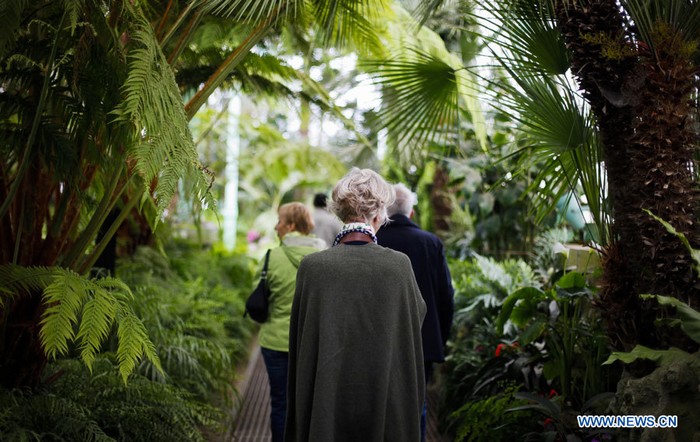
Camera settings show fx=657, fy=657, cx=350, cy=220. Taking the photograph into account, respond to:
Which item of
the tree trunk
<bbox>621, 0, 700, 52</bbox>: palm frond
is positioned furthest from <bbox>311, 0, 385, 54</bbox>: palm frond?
the tree trunk

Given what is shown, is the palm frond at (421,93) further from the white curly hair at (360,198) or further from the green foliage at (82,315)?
the green foliage at (82,315)

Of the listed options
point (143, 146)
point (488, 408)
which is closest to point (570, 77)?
point (488, 408)

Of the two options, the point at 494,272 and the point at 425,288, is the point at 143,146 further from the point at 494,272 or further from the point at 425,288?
the point at 494,272

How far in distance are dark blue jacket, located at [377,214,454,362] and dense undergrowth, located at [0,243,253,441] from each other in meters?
1.33

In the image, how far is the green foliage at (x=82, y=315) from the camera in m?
2.43

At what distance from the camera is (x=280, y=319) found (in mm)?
3936

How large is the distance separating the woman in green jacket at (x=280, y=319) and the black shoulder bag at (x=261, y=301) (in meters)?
0.03

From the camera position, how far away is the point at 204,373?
4656 millimetres

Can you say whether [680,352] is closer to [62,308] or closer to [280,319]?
[280,319]

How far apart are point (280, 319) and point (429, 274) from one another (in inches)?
36.6

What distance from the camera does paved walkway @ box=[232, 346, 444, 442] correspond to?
4781 mm

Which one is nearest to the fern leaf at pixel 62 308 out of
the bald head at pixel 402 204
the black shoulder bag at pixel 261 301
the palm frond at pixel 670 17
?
the black shoulder bag at pixel 261 301

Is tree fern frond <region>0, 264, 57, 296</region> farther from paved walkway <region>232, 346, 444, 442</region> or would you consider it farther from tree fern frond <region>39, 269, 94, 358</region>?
paved walkway <region>232, 346, 444, 442</region>

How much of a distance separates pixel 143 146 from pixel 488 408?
2535mm
